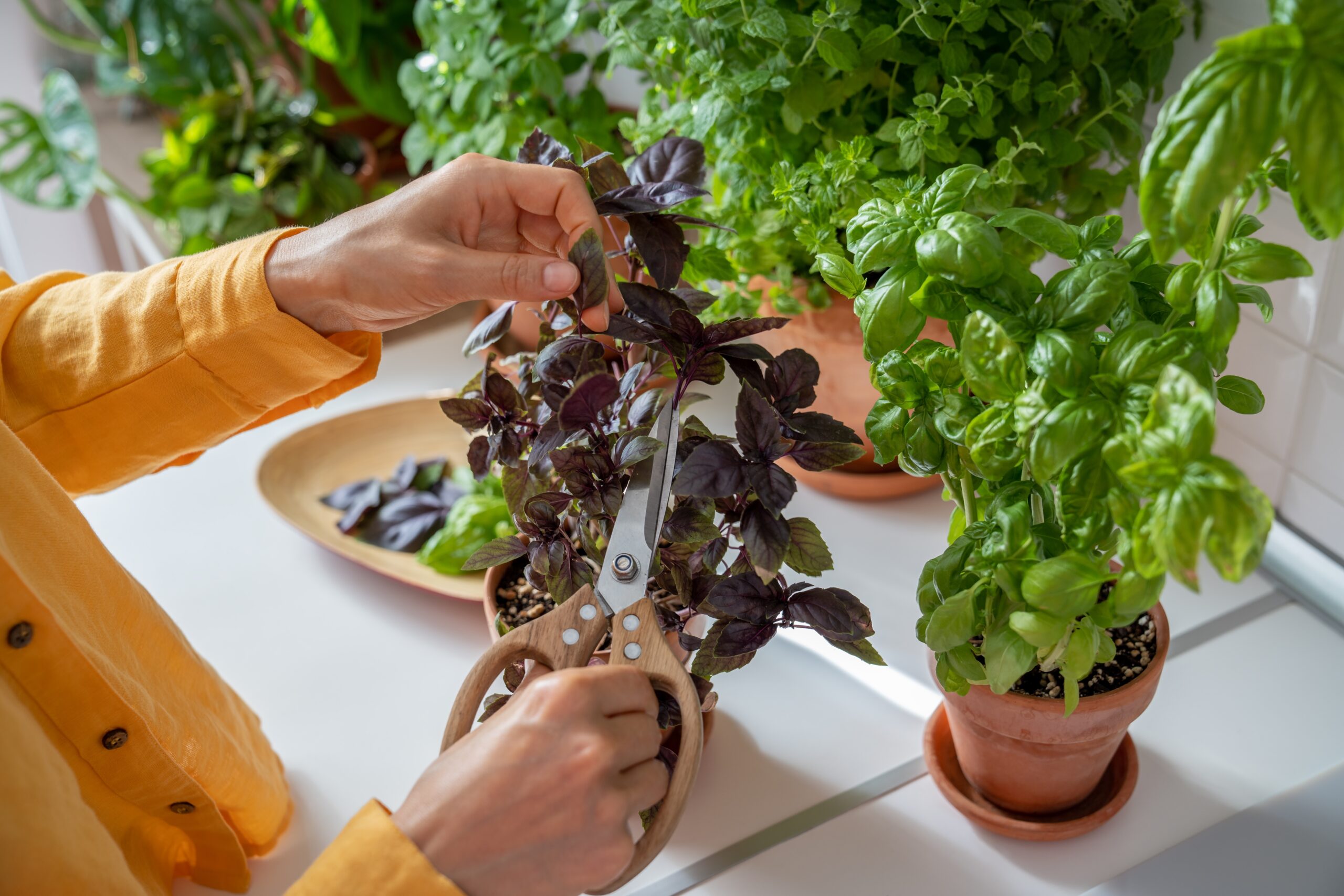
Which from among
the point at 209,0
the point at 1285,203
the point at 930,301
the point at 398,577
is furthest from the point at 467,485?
the point at 209,0

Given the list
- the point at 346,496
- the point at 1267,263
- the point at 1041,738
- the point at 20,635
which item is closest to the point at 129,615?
the point at 20,635

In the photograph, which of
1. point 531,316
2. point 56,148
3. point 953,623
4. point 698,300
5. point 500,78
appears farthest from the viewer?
point 56,148

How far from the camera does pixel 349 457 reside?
118 cm

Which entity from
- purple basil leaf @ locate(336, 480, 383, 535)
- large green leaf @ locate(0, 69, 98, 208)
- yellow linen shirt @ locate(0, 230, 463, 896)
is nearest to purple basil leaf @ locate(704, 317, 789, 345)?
yellow linen shirt @ locate(0, 230, 463, 896)

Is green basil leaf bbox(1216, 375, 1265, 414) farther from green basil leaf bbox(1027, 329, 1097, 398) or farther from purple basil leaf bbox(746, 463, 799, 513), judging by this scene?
purple basil leaf bbox(746, 463, 799, 513)

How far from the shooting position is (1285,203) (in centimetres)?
90

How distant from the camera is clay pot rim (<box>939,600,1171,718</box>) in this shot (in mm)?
655

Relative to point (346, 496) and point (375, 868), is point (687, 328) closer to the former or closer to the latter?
point (375, 868)

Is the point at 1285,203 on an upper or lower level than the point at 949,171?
lower

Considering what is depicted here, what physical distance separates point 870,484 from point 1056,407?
55cm

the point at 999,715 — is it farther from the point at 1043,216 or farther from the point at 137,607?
the point at 137,607

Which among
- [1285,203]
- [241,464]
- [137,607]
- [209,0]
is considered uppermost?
[209,0]

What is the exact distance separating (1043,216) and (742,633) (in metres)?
0.30

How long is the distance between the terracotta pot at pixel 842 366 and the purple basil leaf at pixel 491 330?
298mm
